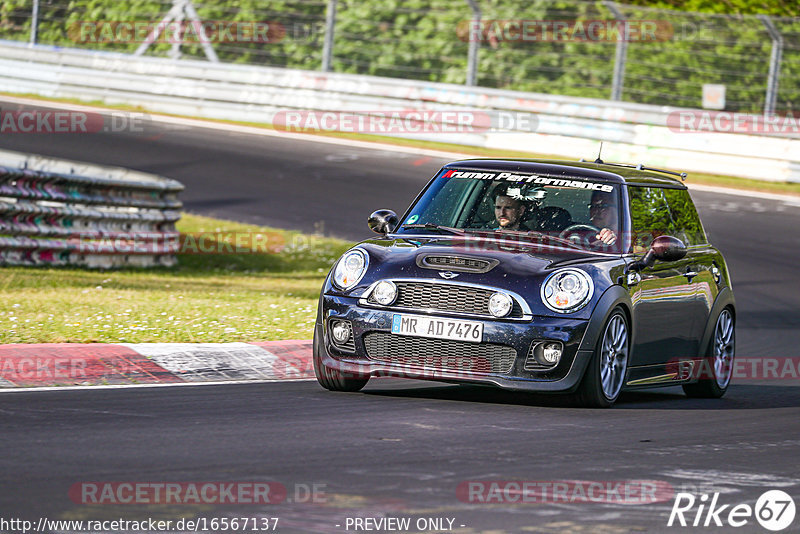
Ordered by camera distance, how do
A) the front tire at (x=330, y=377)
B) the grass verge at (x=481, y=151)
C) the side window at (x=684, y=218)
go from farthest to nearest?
1. the grass verge at (x=481, y=151)
2. the side window at (x=684, y=218)
3. the front tire at (x=330, y=377)

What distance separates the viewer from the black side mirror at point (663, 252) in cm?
860

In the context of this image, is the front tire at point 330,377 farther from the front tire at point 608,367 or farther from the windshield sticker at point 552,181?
the windshield sticker at point 552,181

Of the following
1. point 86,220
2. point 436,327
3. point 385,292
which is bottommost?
point 86,220

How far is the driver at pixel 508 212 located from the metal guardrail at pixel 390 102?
13.4 metres

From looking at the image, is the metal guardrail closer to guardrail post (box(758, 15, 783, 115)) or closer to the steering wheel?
guardrail post (box(758, 15, 783, 115))

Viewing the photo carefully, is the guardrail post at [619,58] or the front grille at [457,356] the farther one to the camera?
the guardrail post at [619,58]

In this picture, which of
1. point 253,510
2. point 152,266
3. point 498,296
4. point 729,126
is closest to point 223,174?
point 152,266

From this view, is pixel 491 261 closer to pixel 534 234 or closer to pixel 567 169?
pixel 534 234

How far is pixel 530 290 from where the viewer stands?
7820 mm

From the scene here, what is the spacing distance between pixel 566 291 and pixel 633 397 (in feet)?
6.43

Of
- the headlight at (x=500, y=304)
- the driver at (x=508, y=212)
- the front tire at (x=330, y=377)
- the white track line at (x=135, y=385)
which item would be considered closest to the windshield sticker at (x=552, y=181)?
the driver at (x=508, y=212)

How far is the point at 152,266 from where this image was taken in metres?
15.2

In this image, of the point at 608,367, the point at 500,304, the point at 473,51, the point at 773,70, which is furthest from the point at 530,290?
the point at 473,51

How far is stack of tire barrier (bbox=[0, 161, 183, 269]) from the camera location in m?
13.7
